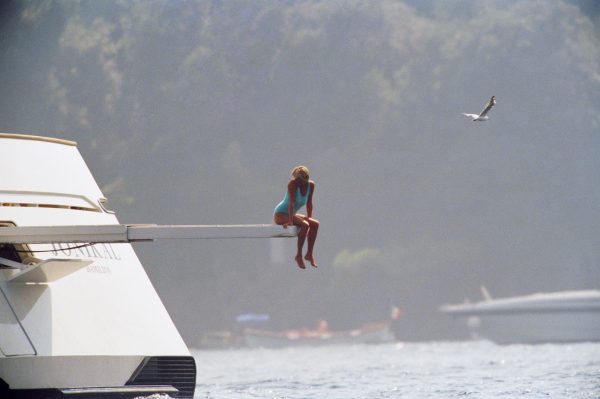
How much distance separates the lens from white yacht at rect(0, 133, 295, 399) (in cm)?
1678

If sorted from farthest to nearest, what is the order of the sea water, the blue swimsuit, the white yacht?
the sea water
the white yacht
the blue swimsuit

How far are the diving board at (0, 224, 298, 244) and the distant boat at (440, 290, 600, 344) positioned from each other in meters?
56.6

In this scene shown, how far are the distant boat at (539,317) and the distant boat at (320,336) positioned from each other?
16.9 feet

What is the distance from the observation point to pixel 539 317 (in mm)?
71938

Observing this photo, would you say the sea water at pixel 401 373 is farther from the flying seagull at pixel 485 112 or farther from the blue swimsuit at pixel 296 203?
the blue swimsuit at pixel 296 203

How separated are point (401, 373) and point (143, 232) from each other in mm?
28091

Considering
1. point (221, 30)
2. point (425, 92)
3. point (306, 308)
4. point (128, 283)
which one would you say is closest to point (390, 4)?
point (425, 92)

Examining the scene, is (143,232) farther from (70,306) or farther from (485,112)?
(485,112)

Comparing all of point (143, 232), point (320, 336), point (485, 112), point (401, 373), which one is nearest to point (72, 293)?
point (143, 232)

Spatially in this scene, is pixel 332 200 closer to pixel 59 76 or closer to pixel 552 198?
pixel 552 198

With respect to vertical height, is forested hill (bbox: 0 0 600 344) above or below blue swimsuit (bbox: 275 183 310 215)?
above

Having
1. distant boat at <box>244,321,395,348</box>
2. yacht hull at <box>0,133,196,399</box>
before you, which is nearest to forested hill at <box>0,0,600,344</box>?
distant boat at <box>244,321,395,348</box>

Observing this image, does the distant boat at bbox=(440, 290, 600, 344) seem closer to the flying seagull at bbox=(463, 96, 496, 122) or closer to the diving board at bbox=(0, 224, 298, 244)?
the flying seagull at bbox=(463, 96, 496, 122)

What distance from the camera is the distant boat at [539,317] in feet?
231
